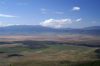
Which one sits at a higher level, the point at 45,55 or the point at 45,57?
the point at 45,55

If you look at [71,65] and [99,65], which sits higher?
→ [99,65]

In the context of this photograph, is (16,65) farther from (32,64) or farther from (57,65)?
(57,65)

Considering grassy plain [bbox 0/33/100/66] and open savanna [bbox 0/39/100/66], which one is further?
grassy plain [bbox 0/33/100/66]

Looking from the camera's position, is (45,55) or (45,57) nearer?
(45,57)

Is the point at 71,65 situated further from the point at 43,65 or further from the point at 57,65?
the point at 43,65

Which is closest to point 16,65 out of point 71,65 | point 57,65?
point 57,65

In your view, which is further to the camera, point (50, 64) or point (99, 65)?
point (50, 64)

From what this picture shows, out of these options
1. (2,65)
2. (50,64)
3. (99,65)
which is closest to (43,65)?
(50,64)

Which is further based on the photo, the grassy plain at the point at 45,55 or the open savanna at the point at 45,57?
the grassy plain at the point at 45,55

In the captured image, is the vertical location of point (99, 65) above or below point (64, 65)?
above
